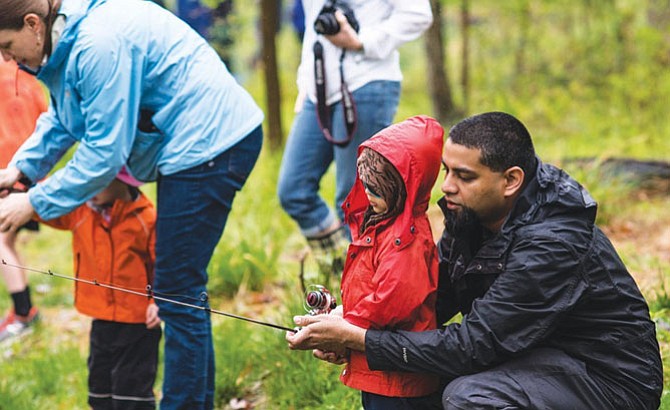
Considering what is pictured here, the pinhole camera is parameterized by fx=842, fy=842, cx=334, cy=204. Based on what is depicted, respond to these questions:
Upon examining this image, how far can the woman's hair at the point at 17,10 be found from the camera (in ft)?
9.38

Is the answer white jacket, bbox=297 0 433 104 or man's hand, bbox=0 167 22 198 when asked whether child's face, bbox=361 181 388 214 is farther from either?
man's hand, bbox=0 167 22 198

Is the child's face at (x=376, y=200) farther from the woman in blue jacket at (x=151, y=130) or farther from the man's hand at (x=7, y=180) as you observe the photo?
the man's hand at (x=7, y=180)

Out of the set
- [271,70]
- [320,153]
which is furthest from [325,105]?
[271,70]

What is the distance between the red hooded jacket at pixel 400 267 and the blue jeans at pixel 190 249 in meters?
0.76

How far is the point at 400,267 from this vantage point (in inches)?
103

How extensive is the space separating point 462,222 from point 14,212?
165cm

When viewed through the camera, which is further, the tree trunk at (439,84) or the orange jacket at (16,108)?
the tree trunk at (439,84)

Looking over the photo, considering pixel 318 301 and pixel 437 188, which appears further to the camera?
pixel 437 188

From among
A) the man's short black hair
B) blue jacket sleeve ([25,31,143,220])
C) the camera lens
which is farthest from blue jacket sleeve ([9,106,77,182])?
the man's short black hair

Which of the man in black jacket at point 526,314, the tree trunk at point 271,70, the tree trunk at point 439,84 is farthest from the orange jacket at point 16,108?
the tree trunk at point 439,84

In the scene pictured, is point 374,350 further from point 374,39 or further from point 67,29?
point 374,39

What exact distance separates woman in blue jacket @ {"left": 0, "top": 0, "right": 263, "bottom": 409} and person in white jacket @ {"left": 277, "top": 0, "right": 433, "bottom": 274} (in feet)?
2.32

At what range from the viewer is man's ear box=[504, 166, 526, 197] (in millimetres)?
2604

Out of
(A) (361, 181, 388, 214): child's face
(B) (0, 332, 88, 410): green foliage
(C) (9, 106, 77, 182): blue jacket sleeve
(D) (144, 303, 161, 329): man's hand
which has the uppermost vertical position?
(A) (361, 181, 388, 214): child's face
